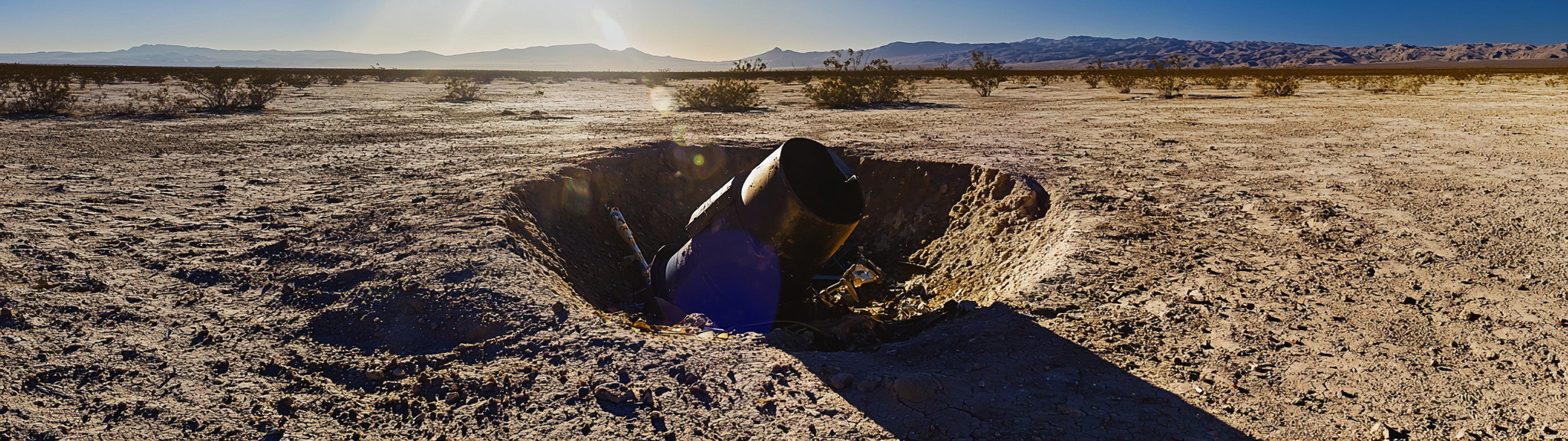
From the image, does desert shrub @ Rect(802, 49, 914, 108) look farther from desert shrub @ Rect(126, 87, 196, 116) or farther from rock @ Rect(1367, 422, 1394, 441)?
rock @ Rect(1367, 422, 1394, 441)

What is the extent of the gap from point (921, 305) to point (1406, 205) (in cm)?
415

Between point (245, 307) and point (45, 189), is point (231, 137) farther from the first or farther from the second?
point (245, 307)

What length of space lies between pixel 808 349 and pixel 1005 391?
1.28 meters

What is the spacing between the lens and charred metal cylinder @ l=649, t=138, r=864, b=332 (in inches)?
188

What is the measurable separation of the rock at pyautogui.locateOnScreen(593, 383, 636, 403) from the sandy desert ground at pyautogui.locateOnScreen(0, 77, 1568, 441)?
17mm

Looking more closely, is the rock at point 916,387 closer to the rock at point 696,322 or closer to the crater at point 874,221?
the crater at point 874,221

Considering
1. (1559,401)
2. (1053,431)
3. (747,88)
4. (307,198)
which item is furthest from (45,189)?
(747,88)

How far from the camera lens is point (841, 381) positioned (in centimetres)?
316

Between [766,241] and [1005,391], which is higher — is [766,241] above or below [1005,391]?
above

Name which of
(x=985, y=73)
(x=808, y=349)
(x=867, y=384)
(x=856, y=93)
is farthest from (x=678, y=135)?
(x=985, y=73)

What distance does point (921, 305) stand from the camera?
545cm

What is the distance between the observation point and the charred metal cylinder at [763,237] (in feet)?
15.6

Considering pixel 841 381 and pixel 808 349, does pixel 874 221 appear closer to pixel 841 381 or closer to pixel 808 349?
pixel 808 349

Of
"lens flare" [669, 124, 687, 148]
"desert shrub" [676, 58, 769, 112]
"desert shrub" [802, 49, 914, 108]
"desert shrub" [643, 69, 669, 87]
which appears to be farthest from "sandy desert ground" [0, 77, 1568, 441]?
"desert shrub" [643, 69, 669, 87]
